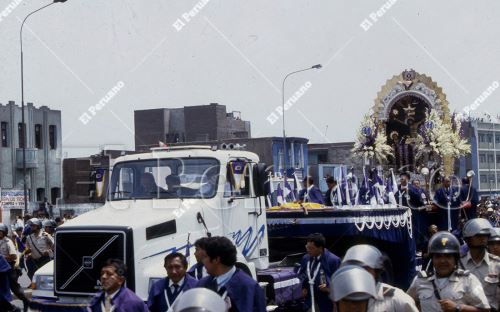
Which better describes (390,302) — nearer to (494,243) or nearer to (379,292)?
(379,292)

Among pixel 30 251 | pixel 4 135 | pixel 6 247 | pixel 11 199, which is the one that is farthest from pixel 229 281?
pixel 4 135

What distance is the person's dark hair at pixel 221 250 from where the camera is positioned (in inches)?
270

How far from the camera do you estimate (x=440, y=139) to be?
118 ft

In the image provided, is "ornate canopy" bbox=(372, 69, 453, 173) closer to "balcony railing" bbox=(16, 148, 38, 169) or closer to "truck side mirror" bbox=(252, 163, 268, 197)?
"balcony railing" bbox=(16, 148, 38, 169)

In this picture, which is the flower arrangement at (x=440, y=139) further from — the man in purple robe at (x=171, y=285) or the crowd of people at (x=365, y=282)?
the man in purple robe at (x=171, y=285)

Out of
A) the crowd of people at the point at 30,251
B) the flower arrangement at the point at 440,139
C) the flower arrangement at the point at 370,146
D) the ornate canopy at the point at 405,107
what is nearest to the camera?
the crowd of people at the point at 30,251

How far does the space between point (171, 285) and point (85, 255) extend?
2.99 meters

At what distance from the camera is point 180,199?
11758 mm

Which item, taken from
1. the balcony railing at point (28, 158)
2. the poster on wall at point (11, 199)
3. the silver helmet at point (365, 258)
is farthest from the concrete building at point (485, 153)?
the silver helmet at point (365, 258)

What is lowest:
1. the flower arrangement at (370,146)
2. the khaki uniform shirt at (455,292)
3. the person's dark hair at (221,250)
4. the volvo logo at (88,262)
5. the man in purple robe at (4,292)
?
the man in purple robe at (4,292)

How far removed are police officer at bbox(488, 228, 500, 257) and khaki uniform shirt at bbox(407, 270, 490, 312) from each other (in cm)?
195

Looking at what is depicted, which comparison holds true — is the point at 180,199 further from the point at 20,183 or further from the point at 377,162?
the point at 20,183

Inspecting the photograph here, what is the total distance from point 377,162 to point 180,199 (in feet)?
92.7

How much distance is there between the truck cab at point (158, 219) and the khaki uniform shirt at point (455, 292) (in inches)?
195
